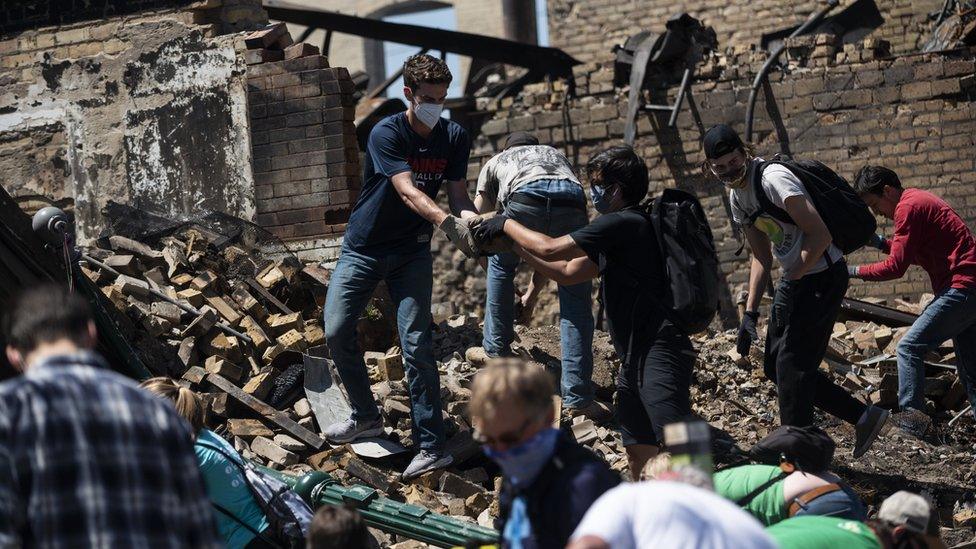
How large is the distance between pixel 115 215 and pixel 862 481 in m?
5.24

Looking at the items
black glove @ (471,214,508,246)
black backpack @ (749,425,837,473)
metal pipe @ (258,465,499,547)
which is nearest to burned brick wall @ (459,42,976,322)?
black glove @ (471,214,508,246)

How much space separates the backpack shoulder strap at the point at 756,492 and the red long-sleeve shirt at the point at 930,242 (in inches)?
103

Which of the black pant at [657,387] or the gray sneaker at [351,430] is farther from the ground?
the black pant at [657,387]

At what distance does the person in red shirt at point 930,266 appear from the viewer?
6.41 meters

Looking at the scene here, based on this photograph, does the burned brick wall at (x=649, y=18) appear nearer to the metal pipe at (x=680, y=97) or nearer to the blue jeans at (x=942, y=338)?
the metal pipe at (x=680, y=97)

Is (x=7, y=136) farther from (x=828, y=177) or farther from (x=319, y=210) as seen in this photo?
(x=828, y=177)

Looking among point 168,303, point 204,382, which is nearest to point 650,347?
point 204,382

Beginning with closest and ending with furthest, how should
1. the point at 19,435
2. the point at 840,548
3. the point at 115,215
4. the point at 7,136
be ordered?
1. the point at 19,435
2. the point at 840,548
3. the point at 115,215
4. the point at 7,136

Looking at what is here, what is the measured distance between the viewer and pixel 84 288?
5.88 meters

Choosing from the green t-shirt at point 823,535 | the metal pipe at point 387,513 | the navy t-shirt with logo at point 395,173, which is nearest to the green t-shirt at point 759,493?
the green t-shirt at point 823,535

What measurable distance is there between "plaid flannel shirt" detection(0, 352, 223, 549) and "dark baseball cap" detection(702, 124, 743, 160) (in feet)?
11.1

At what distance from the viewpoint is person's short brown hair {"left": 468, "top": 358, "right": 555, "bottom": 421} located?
116 inches

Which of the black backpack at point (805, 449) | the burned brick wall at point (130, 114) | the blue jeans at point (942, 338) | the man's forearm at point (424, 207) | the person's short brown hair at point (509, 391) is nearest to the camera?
the person's short brown hair at point (509, 391)

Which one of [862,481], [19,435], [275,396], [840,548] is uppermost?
[19,435]
